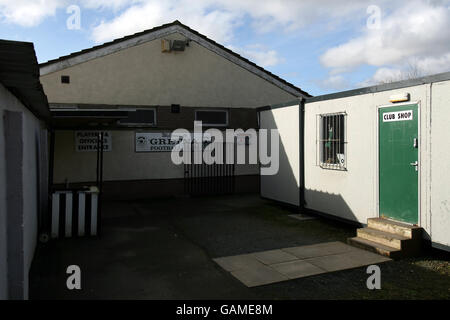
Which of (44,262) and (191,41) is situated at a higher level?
(191,41)

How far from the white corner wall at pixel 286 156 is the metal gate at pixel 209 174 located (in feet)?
8.22

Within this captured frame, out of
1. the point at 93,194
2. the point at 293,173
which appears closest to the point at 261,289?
the point at 93,194

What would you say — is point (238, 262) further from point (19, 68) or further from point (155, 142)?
point (155, 142)

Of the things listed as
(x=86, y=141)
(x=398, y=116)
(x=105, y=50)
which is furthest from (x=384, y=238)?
(x=105, y=50)

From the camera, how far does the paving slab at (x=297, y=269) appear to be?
5.57 m

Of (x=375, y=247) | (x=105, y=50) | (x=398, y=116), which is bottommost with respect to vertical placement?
(x=375, y=247)

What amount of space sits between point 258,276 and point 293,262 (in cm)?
89

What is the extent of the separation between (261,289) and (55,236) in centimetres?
467

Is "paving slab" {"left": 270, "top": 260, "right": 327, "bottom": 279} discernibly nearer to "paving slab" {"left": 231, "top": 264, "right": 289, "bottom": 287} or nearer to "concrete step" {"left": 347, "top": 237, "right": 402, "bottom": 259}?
"paving slab" {"left": 231, "top": 264, "right": 289, "bottom": 287}

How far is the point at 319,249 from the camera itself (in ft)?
22.6

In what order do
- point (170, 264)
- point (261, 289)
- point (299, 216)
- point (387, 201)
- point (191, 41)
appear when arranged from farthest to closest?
point (191, 41) → point (299, 216) → point (387, 201) → point (170, 264) → point (261, 289)

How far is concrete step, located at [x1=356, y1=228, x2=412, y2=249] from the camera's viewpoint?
6.33 meters

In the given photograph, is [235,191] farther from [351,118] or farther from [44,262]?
[44,262]
